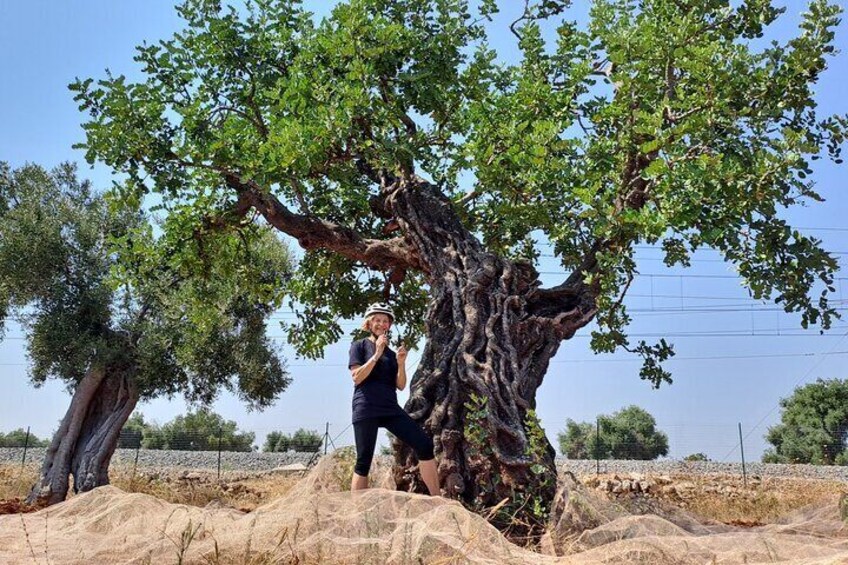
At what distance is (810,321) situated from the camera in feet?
35.0

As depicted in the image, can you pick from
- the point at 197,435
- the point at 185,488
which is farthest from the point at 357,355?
the point at 197,435

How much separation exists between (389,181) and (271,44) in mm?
2682

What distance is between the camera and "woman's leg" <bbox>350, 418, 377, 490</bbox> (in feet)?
27.5

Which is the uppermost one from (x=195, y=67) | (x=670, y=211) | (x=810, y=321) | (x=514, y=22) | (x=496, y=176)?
(x=514, y=22)

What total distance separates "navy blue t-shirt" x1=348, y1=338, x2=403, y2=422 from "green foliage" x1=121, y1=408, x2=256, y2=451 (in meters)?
34.0

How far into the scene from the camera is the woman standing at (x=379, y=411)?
837cm

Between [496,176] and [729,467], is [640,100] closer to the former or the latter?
[496,176]

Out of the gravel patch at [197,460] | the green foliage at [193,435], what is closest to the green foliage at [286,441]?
the green foliage at [193,435]

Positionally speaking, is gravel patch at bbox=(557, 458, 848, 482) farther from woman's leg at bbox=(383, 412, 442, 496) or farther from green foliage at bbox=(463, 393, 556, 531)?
woman's leg at bbox=(383, 412, 442, 496)

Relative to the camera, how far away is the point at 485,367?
9172 mm

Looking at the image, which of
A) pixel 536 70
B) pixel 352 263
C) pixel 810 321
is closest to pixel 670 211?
pixel 810 321

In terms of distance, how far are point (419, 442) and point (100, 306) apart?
12.5m

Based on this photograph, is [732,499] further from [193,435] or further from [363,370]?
[193,435]

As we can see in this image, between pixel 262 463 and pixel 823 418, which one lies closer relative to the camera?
pixel 262 463
